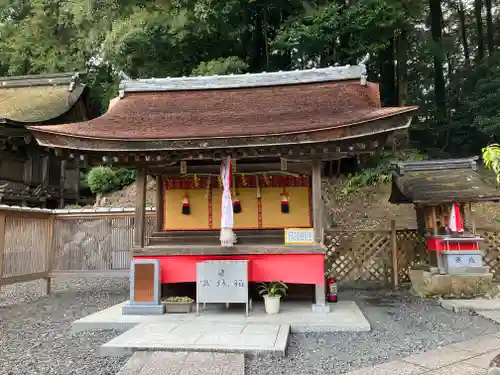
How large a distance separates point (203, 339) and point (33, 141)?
13754 mm

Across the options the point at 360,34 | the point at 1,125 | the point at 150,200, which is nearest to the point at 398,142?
the point at 360,34

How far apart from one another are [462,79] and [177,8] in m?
16.5

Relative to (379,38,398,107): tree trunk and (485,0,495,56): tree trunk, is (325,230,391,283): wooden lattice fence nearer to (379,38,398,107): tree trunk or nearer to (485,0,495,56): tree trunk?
(379,38,398,107): tree trunk

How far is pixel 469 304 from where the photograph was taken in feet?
23.9

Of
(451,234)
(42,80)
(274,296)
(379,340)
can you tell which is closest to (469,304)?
(451,234)

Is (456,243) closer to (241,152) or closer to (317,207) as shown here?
(317,207)

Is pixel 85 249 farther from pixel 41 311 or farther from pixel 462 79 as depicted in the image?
pixel 462 79

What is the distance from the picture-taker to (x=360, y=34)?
1812cm

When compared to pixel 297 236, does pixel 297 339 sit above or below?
below

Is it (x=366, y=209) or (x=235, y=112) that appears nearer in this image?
(x=235, y=112)

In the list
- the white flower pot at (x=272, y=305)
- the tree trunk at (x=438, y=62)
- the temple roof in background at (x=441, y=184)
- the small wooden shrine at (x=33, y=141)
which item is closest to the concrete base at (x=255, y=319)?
the white flower pot at (x=272, y=305)

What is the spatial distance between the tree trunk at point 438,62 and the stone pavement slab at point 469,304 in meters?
16.7

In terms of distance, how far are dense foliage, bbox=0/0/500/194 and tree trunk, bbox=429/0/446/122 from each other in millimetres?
65

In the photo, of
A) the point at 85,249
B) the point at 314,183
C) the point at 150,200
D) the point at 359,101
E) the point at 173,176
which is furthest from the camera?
the point at 150,200
